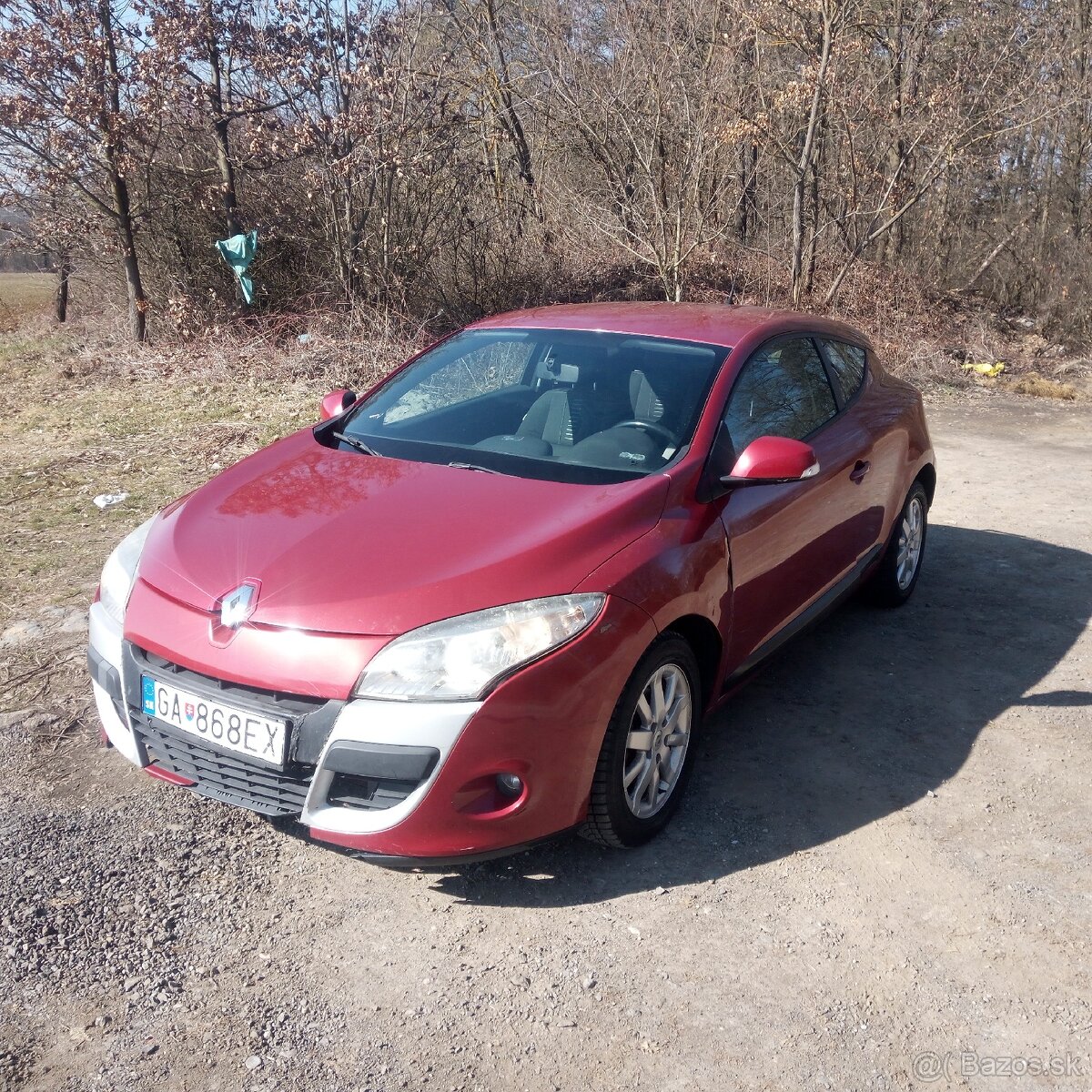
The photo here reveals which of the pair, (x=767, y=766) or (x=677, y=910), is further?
(x=767, y=766)

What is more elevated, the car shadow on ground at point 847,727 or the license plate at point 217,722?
the license plate at point 217,722

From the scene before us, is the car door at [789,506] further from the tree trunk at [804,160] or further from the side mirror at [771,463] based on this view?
the tree trunk at [804,160]

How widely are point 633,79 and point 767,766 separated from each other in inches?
455

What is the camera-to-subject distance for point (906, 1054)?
2557mm

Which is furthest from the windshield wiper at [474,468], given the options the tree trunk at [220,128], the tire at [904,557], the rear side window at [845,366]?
the tree trunk at [220,128]

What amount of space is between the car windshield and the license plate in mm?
1207

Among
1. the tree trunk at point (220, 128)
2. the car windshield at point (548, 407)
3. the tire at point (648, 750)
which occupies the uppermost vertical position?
the tree trunk at point (220, 128)

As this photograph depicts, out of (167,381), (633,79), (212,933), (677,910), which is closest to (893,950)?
(677,910)

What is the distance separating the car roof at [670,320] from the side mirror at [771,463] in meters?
0.62

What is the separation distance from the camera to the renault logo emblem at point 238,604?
295cm

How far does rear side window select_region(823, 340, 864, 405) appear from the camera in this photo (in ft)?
16.1

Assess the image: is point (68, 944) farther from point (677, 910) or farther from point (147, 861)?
point (677, 910)

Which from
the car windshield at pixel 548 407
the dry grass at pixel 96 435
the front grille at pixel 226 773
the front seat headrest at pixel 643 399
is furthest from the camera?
the dry grass at pixel 96 435

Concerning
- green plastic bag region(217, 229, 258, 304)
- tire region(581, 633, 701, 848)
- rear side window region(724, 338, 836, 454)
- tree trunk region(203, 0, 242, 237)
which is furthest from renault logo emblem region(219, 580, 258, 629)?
tree trunk region(203, 0, 242, 237)
